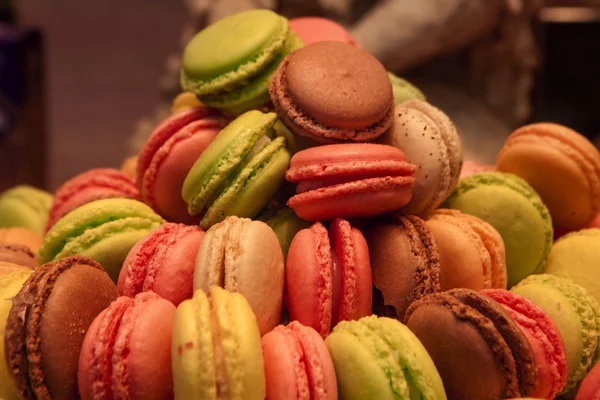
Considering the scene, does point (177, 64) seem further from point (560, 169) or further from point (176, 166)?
point (560, 169)

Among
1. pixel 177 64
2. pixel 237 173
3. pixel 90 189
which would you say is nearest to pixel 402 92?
pixel 237 173

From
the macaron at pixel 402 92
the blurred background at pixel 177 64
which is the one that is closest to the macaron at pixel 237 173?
the macaron at pixel 402 92

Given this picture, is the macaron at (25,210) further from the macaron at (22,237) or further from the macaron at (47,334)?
the macaron at (47,334)

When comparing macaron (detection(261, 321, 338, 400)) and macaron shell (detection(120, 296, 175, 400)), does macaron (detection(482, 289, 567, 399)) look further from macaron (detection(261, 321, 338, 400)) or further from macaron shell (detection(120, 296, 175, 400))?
macaron shell (detection(120, 296, 175, 400))

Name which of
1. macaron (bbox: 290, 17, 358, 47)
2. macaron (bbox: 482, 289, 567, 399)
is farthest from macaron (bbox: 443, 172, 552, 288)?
macaron (bbox: 290, 17, 358, 47)

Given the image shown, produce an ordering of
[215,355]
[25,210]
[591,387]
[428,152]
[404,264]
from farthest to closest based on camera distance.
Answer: [25,210], [428,152], [404,264], [591,387], [215,355]
